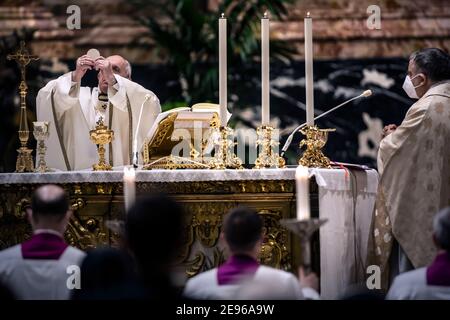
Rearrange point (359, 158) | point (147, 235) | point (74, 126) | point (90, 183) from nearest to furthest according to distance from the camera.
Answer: point (147, 235) < point (90, 183) < point (74, 126) < point (359, 158)

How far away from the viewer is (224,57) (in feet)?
23.8

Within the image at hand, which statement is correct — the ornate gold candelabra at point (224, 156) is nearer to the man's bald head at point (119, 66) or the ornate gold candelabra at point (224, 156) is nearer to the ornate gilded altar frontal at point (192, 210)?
the ornate gilded altar frontal at point (192, 210)

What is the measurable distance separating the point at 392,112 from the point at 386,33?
0.83 metres

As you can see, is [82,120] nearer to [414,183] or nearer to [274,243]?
[274,243]

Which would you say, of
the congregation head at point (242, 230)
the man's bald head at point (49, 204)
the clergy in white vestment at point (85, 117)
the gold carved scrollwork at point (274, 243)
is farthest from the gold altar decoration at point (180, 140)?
the congregation head at point (242, 230)

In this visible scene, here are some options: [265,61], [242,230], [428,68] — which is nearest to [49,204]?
[242,230]

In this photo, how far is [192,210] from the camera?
712 cm

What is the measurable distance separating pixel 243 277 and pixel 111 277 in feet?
2.12

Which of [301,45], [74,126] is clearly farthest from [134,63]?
[74,126]

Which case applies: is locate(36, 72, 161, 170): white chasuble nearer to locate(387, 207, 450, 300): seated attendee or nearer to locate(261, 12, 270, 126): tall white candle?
locate(261, 12, 270, 126): tall white candle

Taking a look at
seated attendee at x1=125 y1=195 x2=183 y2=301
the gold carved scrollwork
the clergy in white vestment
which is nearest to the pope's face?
the clergy in white vestment

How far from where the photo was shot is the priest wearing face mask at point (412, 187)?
7254 mm

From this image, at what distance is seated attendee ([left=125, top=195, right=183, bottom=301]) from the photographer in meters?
4.87

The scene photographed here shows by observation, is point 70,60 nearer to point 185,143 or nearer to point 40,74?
point 40,74
